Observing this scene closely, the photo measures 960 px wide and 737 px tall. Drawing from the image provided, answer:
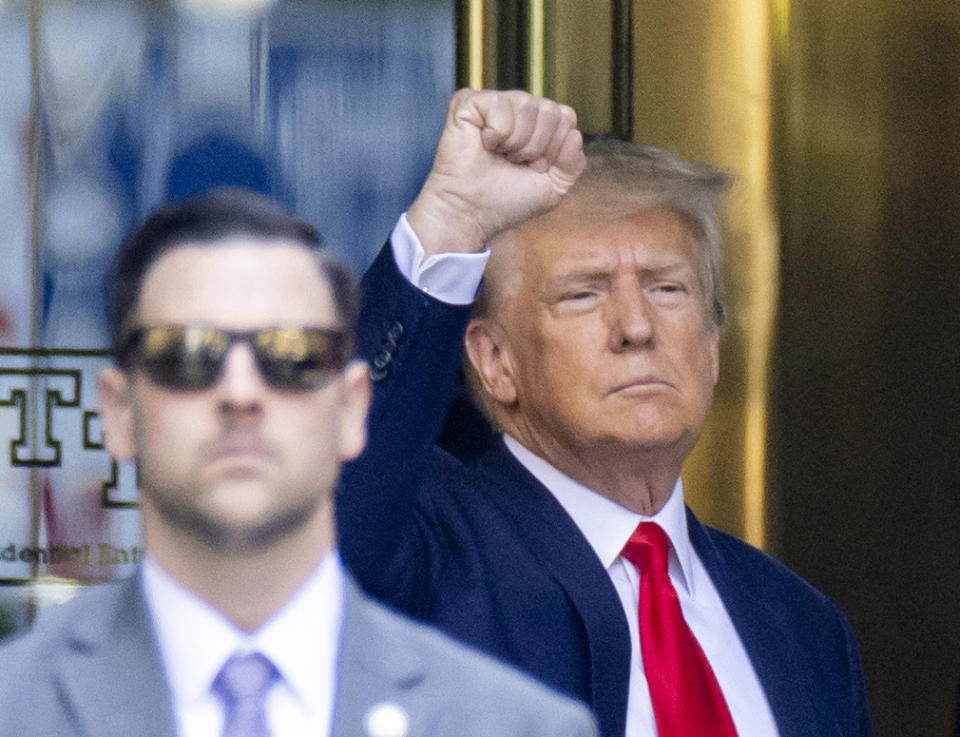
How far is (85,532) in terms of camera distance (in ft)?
5.98

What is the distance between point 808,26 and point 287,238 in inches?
Result: 57.3

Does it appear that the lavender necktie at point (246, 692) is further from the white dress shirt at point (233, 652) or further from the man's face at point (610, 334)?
the man's face at point (610, 334)

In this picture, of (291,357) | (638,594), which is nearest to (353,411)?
(291,357)

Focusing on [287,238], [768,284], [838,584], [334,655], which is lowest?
[838,584]

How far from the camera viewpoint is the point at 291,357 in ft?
4.06

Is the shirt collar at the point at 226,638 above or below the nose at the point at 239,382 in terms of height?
below

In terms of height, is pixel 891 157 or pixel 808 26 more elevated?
pixel 808 26

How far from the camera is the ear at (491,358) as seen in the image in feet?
5.76

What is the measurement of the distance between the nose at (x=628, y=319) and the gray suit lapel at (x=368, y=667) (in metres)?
0.49

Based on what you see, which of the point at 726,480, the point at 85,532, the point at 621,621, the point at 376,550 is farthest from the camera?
the point at 726,480

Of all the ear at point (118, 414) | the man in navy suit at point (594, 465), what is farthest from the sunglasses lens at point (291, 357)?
the man in navy suit at point (594, 465)

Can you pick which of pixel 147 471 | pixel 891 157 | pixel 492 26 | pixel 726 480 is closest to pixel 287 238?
pixel 147 471

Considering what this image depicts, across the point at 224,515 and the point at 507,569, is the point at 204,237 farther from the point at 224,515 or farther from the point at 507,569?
the point at 507,569

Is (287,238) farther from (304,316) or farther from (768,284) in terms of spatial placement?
(768,284)
